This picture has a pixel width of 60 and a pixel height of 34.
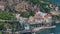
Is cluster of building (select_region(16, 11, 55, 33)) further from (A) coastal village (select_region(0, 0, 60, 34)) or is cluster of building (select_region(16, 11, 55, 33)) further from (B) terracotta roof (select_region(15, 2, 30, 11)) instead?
(B) terracotta roof (select_region(15, 2, 30, 11))

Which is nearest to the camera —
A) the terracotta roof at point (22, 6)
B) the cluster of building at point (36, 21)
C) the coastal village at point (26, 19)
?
the coastal village at point (26, 19)

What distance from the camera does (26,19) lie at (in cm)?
499

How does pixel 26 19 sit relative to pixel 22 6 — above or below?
below

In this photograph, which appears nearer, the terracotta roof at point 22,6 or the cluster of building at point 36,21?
the cluster of building at point 36,21

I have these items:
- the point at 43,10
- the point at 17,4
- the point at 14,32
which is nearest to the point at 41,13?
the point at 43,10

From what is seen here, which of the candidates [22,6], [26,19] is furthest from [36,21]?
[22,6]

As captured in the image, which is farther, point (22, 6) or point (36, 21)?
point (22, 6)

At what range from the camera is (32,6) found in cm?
538

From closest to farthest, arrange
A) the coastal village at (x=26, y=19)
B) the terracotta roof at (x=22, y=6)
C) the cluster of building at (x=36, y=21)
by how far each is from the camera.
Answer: the coastal village at (x=26, y=19) < the cluster of building at (x=36, y=21) < the terracotta roof at (x=22, y=6)

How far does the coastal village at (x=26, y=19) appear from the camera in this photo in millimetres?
4746

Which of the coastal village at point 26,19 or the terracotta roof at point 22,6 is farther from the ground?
the terracotta roof at point 22,6

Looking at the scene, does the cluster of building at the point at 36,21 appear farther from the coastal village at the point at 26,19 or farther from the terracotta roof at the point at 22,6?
the terracotta roof at the point at 22,6

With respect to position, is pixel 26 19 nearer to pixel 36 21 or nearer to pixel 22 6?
pixel 36 21

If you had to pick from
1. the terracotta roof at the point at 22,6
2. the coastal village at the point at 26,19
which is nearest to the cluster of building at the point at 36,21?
the coastal village at the point at 26,19
